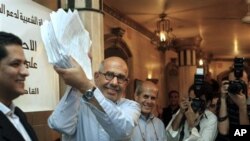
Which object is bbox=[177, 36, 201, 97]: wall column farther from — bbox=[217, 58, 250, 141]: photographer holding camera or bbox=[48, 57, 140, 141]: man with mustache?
bbox=[48, 57, 140, 141]: man with mustache

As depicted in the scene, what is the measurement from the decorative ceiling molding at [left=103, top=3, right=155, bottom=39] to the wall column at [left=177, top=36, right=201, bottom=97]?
2.00 m

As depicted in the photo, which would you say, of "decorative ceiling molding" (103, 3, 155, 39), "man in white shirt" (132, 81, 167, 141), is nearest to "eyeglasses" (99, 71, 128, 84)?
"man in white shirt" (132, 81, 167, 141)

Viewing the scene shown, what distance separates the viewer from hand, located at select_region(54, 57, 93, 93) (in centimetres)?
147

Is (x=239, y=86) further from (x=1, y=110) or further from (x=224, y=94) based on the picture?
(x=1, y=110)

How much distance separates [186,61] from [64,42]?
10237 mm

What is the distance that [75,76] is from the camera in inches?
58.1

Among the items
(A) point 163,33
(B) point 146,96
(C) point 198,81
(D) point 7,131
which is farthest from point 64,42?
(A) point 163,33

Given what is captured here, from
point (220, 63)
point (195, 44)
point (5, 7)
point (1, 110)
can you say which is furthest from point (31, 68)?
point (220, 63)

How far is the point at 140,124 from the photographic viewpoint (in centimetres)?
300

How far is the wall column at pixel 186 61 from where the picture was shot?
36.8 ft

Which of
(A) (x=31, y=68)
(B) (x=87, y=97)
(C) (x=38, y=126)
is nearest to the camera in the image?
(B) (x=87, y=97)

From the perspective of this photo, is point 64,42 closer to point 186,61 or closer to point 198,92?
point 198,92

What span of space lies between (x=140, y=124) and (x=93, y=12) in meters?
0.90

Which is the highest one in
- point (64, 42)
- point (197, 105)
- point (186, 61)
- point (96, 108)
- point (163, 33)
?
point (163, 33)
